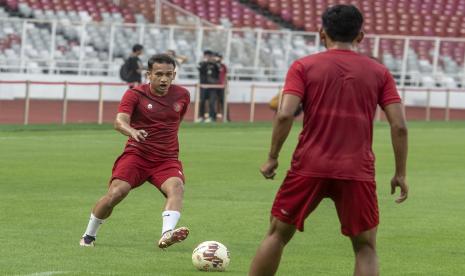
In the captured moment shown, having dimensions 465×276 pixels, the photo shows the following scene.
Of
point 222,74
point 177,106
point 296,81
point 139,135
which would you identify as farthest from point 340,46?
point 222,74

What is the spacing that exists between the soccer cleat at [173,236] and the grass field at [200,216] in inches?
4.7

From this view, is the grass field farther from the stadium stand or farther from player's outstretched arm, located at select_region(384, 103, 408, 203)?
the stadium stand

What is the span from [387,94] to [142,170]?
4.21m

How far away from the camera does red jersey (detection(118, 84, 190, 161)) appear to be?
12.3 m

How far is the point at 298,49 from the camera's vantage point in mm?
42875

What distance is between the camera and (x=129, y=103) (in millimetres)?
12211

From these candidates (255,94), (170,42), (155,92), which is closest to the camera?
(155,92)

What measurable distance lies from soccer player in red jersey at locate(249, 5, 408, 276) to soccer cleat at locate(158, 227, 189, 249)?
2907 mm

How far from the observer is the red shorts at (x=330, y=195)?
27.6 feet

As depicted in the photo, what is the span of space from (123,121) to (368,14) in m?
40.6

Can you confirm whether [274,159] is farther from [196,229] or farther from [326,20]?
[196,229]

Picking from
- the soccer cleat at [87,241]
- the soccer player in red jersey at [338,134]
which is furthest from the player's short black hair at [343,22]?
the soccer cleat at [87,241]

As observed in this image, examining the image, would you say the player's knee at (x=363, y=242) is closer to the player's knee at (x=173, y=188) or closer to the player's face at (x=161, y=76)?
the player's knee at (x=173, y=188)

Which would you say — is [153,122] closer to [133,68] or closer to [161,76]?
[161,76]
